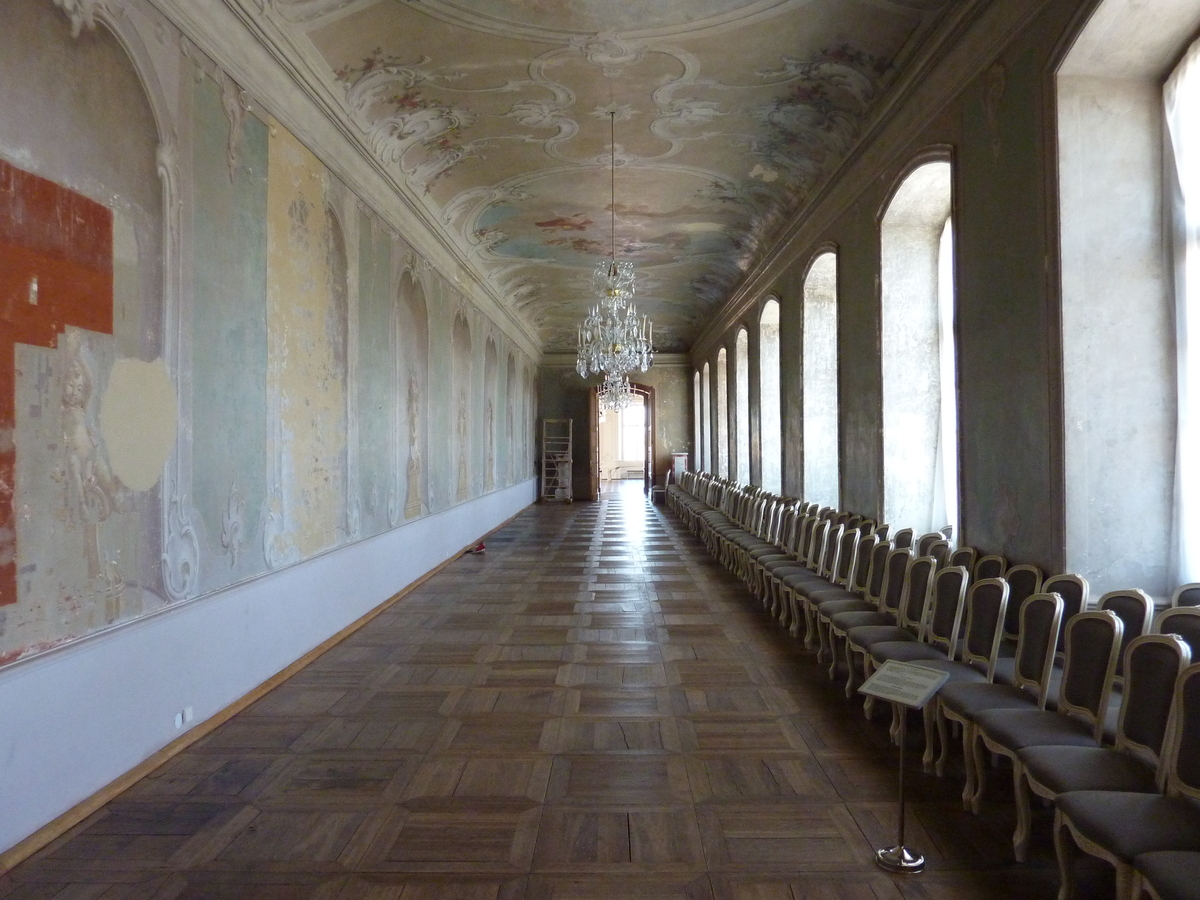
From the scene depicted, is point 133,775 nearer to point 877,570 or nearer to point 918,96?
point 877,570

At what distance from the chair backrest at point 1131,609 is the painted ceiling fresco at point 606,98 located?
445cm

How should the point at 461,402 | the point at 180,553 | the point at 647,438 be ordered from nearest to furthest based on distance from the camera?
the point at 180,553, the point at 461,402, the point at 647,438

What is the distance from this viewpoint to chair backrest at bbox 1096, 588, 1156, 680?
12.2ft

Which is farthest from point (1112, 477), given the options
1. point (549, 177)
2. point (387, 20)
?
point (549, 177)

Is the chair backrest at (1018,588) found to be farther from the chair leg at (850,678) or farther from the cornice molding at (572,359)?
the cornice molding at (572,359)

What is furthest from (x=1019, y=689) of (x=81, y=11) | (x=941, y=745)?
(x=81, y=11)

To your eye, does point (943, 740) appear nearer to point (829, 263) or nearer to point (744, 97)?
point (744, 97)

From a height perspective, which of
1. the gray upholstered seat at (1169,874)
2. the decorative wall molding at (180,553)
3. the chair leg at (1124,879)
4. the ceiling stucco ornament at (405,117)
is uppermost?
the ceiling stucco ornament at (405,117)

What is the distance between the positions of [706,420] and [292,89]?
1655 centimetres

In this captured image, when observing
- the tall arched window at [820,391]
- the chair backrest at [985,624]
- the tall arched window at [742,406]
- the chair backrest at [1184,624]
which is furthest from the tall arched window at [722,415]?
the chair backrest at [1184,624]

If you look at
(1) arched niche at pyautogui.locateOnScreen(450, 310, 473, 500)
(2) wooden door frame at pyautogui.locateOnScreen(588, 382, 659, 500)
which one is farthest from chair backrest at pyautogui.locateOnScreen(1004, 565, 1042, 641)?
(2) wooden door frame at pyautogui.locateOnScreen(588, 382, 659, 500)

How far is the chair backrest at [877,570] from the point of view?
232 inches

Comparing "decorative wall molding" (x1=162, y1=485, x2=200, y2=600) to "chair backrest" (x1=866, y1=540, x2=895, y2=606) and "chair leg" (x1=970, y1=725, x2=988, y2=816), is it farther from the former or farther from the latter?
"chair backrest" (x1=866, y1=540, x2=895, y2=606)

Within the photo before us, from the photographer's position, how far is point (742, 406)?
15766mm
